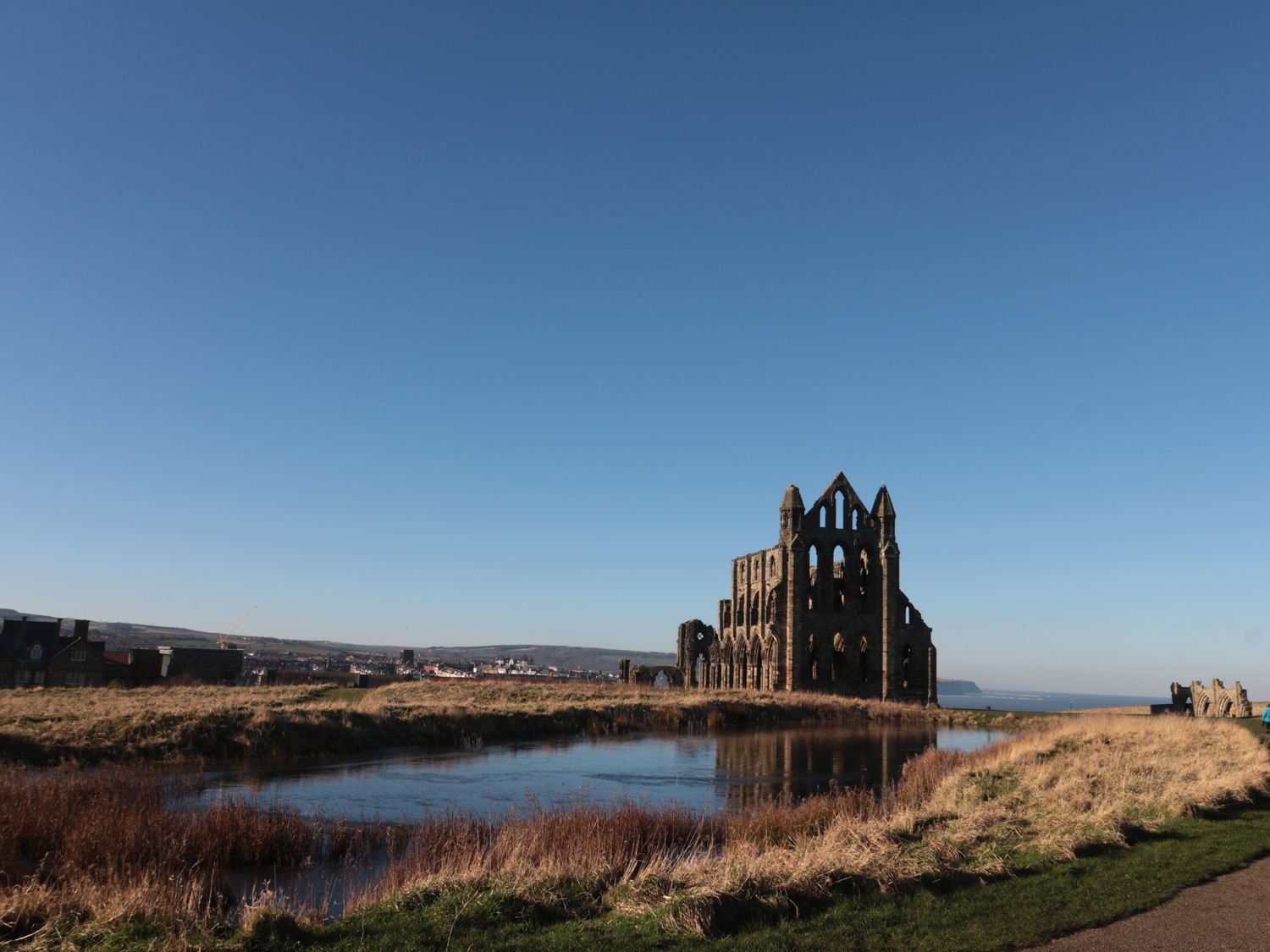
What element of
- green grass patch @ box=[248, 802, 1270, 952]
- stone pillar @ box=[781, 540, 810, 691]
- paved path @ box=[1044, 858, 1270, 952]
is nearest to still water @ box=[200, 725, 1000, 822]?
green grass patch @ box=[248, 802, 1270, 952]

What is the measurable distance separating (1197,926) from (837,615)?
63113 mm

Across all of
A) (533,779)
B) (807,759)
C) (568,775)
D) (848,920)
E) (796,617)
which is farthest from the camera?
(796,617)

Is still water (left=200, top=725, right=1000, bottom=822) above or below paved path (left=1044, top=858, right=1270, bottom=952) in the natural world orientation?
below

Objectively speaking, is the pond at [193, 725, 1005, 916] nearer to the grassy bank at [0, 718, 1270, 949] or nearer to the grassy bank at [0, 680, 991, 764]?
the grassy bank at [0, 718, 1270, 949]

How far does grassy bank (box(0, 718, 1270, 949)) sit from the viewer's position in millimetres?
8984

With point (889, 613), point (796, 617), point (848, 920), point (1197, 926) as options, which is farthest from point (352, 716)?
point (889, 613)

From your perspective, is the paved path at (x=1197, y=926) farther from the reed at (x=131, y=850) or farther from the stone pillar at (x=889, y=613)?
the stone pillar at (x=889, y=613)

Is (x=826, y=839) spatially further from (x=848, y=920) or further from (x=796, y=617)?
(x=796, y=617)

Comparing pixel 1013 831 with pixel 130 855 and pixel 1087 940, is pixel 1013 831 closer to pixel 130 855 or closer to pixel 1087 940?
pixel 1087 940

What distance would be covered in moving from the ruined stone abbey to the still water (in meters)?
30.2

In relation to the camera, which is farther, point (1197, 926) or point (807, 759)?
point (807, 759)

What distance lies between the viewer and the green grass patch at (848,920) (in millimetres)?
8766

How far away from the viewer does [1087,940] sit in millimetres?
8953

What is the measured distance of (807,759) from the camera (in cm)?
3209
